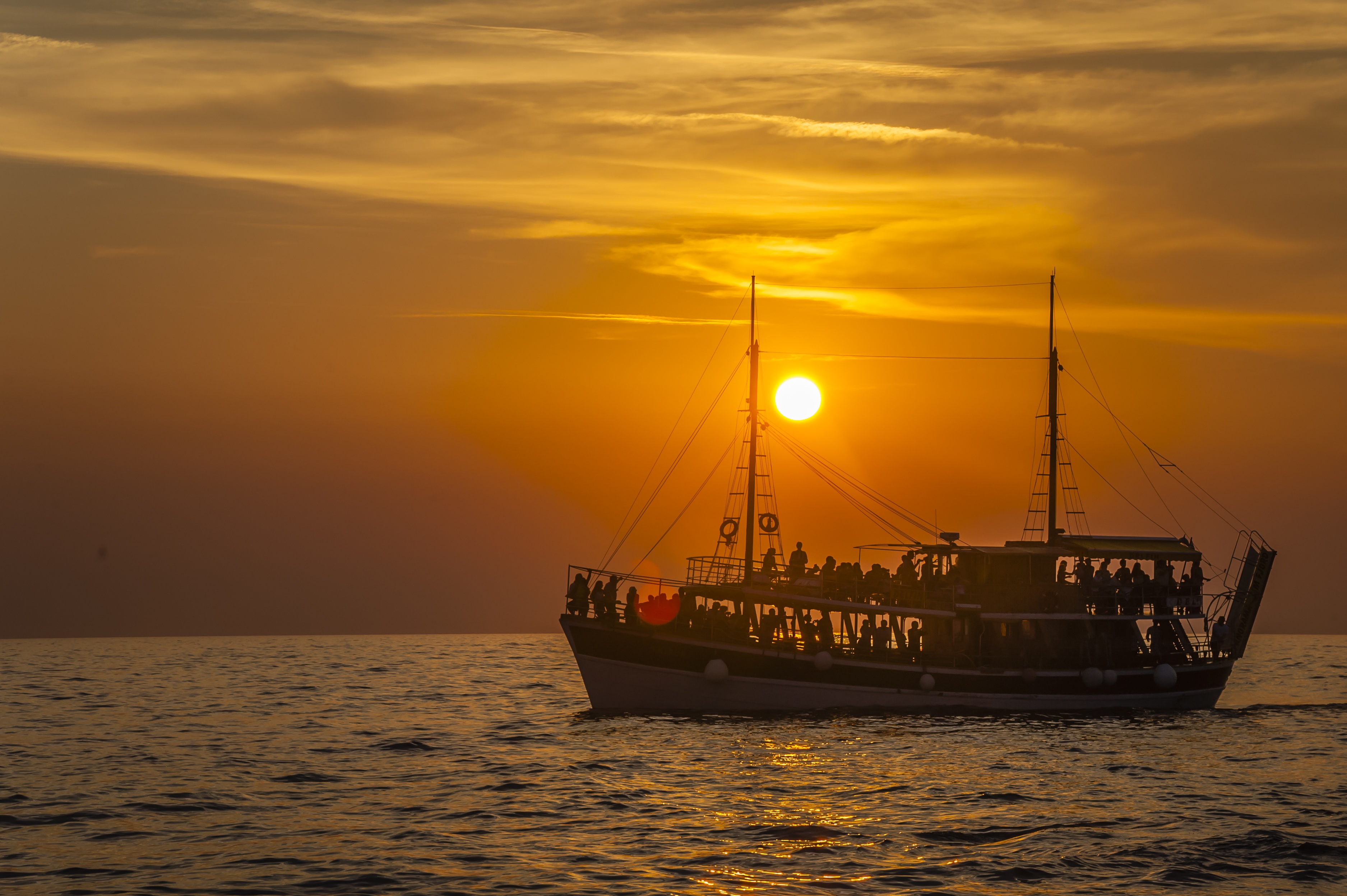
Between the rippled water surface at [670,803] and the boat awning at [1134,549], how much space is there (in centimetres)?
611

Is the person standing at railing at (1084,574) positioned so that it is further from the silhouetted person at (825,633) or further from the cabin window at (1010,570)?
the silhouetted person at (825,633)

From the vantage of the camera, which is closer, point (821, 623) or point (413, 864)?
point (413, 864)

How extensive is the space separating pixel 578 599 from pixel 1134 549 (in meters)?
21.3

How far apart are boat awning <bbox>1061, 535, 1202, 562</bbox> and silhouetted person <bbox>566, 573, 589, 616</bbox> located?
1846cm

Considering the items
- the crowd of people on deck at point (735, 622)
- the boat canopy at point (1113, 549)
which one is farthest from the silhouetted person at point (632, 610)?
the boat canopy at point (1113, 549)

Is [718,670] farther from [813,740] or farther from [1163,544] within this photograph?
[1163,544]

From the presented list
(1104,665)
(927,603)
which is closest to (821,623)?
(927,603)

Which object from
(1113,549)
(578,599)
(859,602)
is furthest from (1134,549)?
(578,599)

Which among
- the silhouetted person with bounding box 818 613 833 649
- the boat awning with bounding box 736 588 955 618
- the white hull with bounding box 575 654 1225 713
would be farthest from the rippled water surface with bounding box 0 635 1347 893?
the boat awning with bounding box 736 588 955 618

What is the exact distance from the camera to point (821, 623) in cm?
4516

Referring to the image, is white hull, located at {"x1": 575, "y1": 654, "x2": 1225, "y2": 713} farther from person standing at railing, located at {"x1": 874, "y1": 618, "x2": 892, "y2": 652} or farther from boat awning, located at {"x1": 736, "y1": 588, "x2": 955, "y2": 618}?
boat awning, located at {"x1": 736, "y1": 588, "x2": 955, "y2": 618}

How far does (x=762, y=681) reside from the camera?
43906mm

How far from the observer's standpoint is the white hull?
4369 cm

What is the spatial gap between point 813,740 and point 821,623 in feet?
22.9
